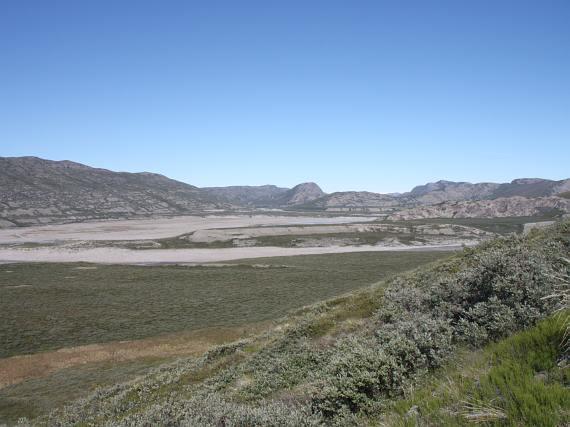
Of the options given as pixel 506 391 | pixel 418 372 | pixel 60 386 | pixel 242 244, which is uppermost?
pixel 506 391

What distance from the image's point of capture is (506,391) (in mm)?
4750

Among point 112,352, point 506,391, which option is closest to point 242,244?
point 112,352

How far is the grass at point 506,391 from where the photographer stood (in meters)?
4.29

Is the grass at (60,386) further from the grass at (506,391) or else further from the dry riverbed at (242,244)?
the dry riverbed at (242,244)

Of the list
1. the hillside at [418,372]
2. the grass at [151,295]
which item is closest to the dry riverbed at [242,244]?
the grass at [151,295]

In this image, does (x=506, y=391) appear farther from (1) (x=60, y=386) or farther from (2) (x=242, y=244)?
(2) (x=242, y=244)

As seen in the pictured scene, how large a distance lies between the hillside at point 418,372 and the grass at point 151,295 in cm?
2613

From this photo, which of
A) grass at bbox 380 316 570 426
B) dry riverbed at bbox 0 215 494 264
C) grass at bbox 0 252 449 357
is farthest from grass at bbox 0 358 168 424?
dry riverbed at bbox 0 215 494 264

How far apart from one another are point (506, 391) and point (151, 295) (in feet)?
177

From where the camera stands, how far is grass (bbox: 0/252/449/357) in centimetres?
3894

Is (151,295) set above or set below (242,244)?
below

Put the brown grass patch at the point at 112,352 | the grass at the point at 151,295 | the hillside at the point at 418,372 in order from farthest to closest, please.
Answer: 1. the grass at the point at 151,295
2. the brown grass patch at the point at 112,352
3. the hillside at the point at 418,372

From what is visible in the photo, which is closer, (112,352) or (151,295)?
(112,352)

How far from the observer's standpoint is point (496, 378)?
507 cm
